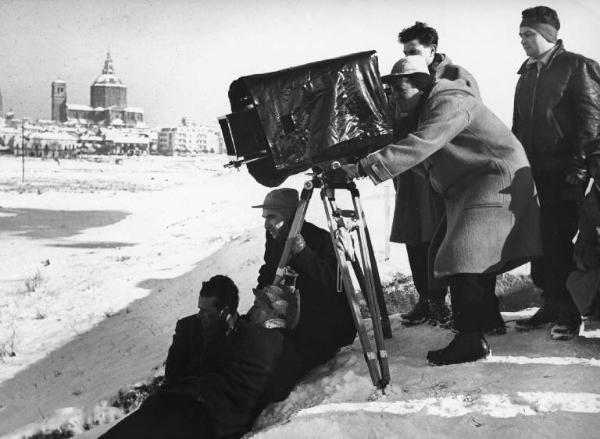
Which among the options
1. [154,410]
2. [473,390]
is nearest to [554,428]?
[473,390]

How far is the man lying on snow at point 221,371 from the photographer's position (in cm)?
319

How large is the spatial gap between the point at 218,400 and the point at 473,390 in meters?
1.32

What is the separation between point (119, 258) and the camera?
1286 centimetres

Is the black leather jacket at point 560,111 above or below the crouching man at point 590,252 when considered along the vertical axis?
above

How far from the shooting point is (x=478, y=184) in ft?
11.3

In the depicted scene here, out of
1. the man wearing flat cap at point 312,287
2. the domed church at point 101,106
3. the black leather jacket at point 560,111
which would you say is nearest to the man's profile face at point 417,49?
the black leather jacket at point 560,111

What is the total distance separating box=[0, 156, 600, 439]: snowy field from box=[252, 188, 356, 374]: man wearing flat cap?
6.1 inches

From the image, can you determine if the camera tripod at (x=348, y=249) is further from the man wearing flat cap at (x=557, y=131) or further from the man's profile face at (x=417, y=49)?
the man's profile face at (x=417, y=49)

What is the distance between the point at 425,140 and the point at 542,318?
5.56 ft

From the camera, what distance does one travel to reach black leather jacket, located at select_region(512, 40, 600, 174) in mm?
3742

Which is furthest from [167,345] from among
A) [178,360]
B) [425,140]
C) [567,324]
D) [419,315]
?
[425,140]

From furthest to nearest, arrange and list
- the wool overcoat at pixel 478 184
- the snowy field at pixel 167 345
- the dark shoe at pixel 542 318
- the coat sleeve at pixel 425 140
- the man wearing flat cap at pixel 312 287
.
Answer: the dark shoe at pixel 542 318
the man wearing flat cap at pixel 312 287
the wool overcoat at pixel 478 184
the coat sleeve at pixel 425 140
the snowy field at pixel 167 345

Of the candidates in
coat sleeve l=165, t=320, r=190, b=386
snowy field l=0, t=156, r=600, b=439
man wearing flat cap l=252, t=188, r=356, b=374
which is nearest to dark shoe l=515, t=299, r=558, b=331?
snowy field l=0, t=156, r=600, b=439

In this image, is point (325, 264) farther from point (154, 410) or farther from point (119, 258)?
point (119, 258)
